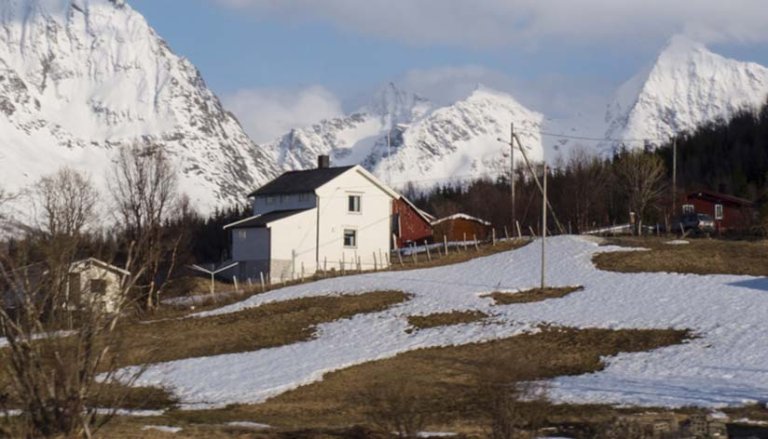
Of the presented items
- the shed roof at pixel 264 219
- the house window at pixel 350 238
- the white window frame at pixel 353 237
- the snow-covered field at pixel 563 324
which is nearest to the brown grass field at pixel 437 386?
the snow-covered field at pixel 563 324

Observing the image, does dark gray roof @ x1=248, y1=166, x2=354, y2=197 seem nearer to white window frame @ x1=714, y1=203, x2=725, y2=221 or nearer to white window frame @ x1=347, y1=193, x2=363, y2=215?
white window frame @ x1=347, y1=193, x2=363, y2=215

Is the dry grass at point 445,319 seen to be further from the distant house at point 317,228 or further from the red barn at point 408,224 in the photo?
the red barn at point 408,224

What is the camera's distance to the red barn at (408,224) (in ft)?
358

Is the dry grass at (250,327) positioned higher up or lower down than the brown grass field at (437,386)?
higher up

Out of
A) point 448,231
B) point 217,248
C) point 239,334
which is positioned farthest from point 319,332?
point 217,248

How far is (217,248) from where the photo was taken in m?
127

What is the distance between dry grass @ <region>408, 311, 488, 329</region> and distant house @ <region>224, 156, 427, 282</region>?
2433 cm

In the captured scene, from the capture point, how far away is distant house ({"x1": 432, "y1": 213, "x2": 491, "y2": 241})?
4414 inches

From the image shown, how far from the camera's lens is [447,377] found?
1555 inches

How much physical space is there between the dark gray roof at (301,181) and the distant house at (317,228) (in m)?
0.09

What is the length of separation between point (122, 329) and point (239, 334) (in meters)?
30.5

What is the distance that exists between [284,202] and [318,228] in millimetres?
6066

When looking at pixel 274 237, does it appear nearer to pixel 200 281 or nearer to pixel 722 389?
pixel 200 281

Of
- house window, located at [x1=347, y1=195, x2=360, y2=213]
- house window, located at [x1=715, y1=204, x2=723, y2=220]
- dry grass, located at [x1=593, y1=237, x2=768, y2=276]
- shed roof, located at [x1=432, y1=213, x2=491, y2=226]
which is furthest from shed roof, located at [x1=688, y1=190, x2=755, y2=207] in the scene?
dry grass, located at [x1=593, y1=237, x2=768, y2=276]
